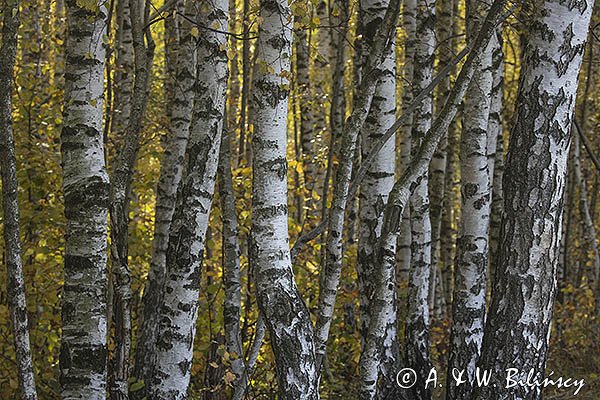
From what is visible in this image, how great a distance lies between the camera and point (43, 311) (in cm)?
816

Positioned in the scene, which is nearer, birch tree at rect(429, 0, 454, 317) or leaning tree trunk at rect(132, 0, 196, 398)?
leaning tree trunk at rect(132, 0, 196, 398)

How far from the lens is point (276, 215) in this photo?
16.2 ft

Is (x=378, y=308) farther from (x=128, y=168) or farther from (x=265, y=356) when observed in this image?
(x=265, y=356)

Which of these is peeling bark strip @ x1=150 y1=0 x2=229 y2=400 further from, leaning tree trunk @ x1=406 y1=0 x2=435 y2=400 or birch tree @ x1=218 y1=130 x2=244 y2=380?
leaning tree trunk @ x1=406 y1=0 x2=435 y2=400

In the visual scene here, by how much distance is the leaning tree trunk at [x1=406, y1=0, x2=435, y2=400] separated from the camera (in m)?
8.12

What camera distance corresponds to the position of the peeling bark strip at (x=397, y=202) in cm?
571

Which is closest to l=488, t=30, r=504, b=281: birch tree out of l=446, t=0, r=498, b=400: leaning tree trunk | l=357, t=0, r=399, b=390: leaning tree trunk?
l=446, t=0, r=498, b=400: leaning tree trunk

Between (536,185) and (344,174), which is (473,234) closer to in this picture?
(536,185)

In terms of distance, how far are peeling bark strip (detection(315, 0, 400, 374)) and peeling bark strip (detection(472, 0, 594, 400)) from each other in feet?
3.04

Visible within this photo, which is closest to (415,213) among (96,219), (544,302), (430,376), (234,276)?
(430,376)

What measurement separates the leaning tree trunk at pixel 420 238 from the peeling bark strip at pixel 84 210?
396 cm

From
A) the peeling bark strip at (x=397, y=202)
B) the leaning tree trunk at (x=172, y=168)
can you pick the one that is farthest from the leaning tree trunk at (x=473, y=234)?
the leaning tree trunk at (x=172, y=168)

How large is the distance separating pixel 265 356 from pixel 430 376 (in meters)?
1.55

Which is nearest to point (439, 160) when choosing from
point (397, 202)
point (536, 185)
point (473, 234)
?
point (473, 234)
